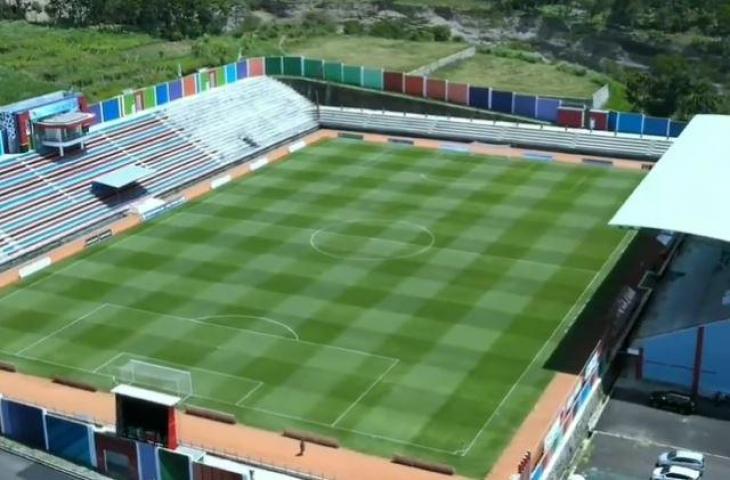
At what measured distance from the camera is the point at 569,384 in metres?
41.8

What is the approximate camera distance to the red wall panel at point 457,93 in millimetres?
81562

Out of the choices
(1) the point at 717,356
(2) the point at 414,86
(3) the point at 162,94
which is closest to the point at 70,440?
Answer: (1) the point at 717,356

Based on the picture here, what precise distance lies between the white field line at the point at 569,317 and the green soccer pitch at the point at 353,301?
4.1 inches

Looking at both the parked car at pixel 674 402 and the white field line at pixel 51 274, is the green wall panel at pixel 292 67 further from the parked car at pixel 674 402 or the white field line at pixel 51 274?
the parked car at pixel 674 402

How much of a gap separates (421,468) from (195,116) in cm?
4550

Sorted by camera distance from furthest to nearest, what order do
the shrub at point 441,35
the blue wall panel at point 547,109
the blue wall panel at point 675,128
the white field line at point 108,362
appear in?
the shrub at point 441,35
the blue wall panel at point 547,109
the blue wall panel at point 675,128
the white field line at point 108,362

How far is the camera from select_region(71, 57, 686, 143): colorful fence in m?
74.1

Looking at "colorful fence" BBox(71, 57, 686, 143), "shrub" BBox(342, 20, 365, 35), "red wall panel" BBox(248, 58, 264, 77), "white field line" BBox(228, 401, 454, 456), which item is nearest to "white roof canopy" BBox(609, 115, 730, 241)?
"white field line" BBox(228, 401, 454, 456)

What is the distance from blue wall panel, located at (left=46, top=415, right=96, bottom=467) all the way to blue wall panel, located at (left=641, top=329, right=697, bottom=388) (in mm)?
22317

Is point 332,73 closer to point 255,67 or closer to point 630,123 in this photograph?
point 255,67

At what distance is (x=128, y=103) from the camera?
7269 cm

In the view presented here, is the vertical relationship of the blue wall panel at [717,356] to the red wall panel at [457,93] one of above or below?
below

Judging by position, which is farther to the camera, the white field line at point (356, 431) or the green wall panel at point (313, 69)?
the green wall panel at point (313, 69)

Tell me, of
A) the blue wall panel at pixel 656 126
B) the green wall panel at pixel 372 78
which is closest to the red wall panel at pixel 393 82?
the green wall panel at pixel 372 78
